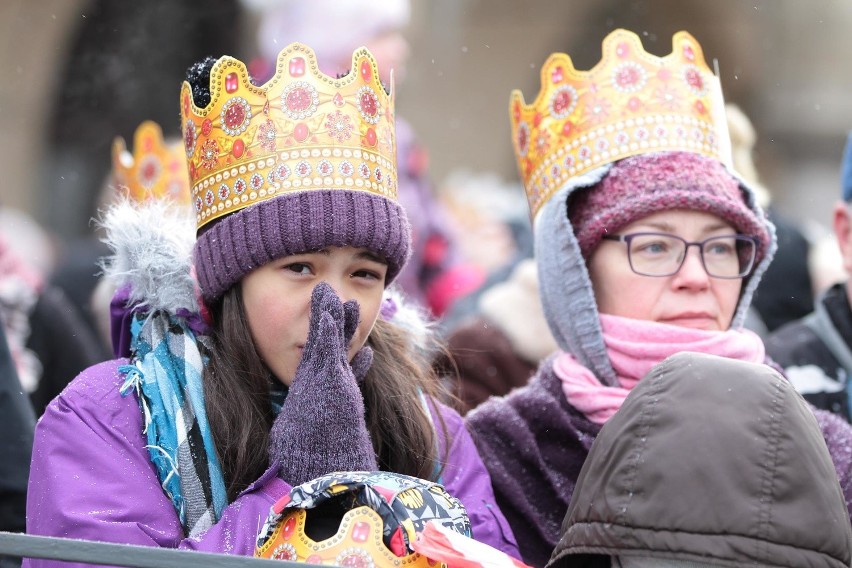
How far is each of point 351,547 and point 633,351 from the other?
116cm

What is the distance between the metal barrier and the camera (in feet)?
6.21

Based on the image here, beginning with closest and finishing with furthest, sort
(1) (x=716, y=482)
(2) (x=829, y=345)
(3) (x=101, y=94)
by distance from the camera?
(1) (x=716, y=482) → (2) (x=829, y=345) → (3) (x=101, y=94)

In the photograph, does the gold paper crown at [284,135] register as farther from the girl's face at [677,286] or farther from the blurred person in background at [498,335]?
the blurred person in background at [498,335]

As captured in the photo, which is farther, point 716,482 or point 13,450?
point 13,450

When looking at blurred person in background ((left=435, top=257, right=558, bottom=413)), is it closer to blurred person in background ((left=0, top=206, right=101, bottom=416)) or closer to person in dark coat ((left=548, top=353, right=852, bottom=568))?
blurred person in background ((left=0, top=206, right=101, bottom=416))

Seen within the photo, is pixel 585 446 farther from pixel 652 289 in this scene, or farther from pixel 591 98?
pixel 591 98

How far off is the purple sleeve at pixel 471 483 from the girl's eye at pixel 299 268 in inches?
19.7

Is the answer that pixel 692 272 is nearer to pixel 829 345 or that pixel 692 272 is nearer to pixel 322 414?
pixel 829 345

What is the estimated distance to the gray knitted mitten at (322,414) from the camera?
8.21ft

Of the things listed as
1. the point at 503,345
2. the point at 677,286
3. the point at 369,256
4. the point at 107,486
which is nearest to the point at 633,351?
the point at 677,286

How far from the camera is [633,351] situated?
10.2ft

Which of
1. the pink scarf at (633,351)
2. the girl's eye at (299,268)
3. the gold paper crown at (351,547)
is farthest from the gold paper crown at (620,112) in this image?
the gold paper crown at (351,547)

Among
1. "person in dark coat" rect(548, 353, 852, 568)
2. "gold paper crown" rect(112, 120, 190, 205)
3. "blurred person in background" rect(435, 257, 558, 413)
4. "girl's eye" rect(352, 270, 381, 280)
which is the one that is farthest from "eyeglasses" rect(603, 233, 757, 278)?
"gold paper crown" rect(112, 120, 190, 205)

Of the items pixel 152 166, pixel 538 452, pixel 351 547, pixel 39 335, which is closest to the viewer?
pixel 351 547
